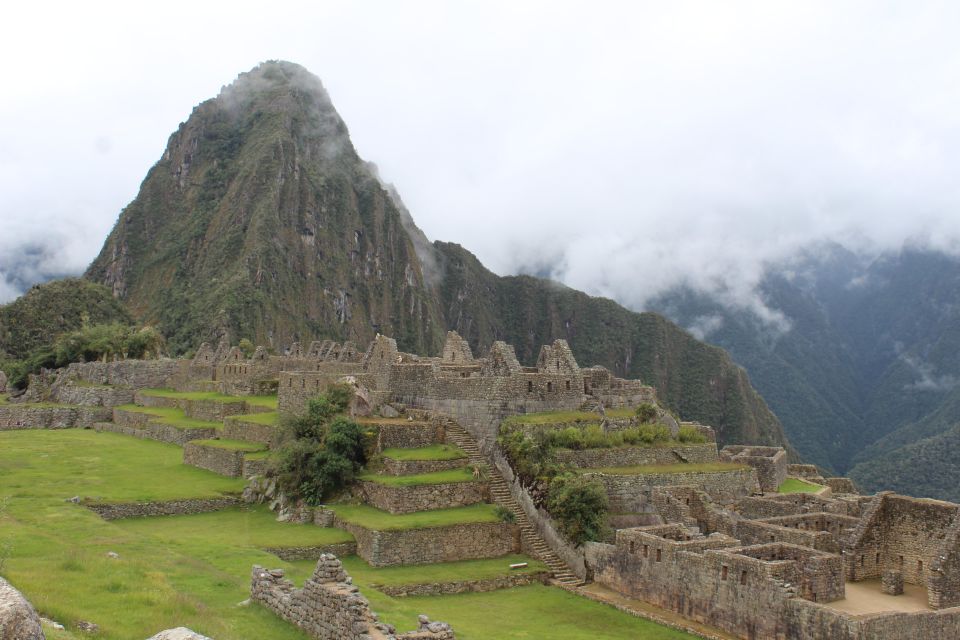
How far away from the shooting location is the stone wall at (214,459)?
25859mm

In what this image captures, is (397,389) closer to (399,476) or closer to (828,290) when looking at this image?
(399,476)

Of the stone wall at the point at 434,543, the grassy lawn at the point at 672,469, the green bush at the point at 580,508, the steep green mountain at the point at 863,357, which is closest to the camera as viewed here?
the stone wall at the point at 434,543

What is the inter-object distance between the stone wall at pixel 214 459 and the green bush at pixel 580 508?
11407mm

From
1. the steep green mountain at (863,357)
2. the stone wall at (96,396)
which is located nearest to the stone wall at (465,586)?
the stone wall at (96,396)

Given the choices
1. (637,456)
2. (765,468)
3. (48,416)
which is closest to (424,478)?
(637,456)

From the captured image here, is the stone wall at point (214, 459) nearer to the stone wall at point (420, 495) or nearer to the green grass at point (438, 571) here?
the stone wall at point (420, 495)

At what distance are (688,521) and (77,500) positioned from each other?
15757 mm

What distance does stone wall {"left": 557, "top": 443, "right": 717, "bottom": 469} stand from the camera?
21.7m

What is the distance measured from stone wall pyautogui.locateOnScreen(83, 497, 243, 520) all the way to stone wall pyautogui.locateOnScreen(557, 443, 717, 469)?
390 inches

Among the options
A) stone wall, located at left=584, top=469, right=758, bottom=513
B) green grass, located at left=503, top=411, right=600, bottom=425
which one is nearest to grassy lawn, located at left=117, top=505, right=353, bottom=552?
green grass, located at left=503, top=411, right=600, bottom=425

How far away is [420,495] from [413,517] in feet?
2.73

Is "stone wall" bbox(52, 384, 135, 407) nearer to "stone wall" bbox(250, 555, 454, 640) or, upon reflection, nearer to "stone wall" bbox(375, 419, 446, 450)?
"stone wall" bbox(375, 419, 446, 450)

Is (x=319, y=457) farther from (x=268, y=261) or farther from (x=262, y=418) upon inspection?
(x=268, y=261)

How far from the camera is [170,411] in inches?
1508
